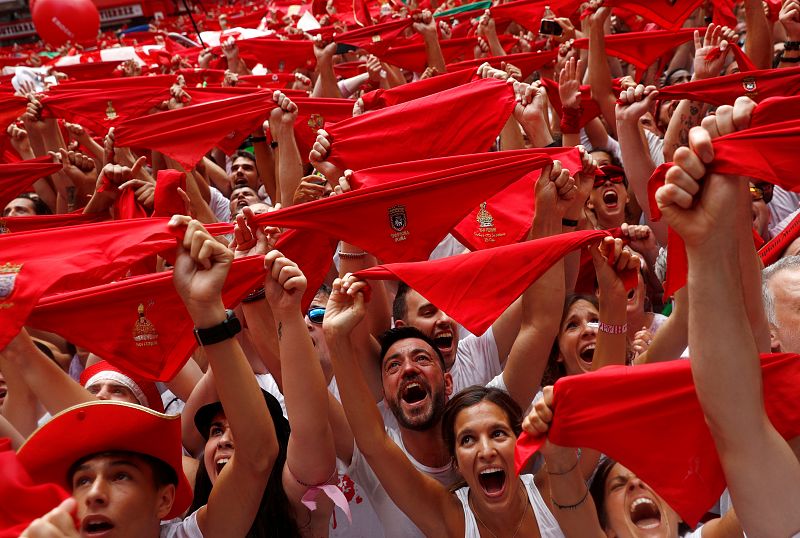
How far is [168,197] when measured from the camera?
3.78 metres

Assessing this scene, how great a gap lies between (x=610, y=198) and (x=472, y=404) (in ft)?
5.83

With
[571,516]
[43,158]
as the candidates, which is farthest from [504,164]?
[43,158]

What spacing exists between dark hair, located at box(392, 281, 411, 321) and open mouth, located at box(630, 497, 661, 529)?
4.31 ft

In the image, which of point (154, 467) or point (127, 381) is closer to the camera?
point (154, 467)

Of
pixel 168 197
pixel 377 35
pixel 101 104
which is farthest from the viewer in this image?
pixel 377 35

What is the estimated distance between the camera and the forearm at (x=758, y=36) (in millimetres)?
4781

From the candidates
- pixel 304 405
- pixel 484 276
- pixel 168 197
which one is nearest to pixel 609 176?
pixel 484 276

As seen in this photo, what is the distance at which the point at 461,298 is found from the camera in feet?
9.18

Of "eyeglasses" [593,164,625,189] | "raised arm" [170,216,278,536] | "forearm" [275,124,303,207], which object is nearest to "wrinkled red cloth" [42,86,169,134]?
"forearm" [275,124,303,207]

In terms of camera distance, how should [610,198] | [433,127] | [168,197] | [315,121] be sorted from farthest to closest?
[315,121] < [610,198] < [433,127] < [168,197]

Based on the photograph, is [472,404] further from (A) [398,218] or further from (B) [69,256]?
(B) [69,256]

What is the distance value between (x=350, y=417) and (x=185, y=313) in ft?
2.39

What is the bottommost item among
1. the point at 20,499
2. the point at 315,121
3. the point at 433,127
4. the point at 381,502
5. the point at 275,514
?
the point at 381,502

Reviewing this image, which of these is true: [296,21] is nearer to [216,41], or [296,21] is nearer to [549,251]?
[216,41]
